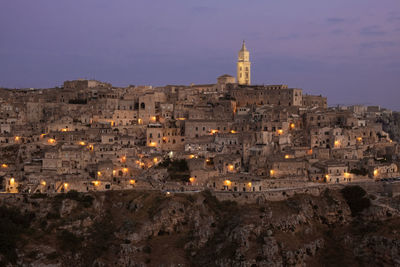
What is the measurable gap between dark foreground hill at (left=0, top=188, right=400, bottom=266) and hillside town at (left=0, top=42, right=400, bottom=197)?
2.65 metres

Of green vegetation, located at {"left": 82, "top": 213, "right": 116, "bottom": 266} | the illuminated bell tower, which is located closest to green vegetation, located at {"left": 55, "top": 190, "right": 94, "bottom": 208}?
green vegetation, located at {"left": 82, "top": 213, "right": 116, "bottom": 266}

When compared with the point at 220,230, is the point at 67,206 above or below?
above

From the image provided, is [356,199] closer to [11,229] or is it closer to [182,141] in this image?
[182,141]

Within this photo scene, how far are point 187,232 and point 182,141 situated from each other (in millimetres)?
19179

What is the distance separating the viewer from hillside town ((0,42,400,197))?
59125 mm

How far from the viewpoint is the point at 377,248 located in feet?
174

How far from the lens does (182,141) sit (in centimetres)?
7200

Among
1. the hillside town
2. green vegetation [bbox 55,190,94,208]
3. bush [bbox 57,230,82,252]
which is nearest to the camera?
bush [bbox 57,230,82,252]

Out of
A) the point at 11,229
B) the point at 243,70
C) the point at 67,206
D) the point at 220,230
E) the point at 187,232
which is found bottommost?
the point at 187,232

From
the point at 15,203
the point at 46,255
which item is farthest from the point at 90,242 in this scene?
the point at 15,203

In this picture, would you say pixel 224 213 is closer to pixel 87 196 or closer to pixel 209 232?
pixel 209 232

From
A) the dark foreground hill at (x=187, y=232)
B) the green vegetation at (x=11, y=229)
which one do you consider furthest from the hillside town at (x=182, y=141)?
the green vegetation at (x=11, y=229)

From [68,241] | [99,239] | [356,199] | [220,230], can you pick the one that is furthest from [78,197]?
[356,199]

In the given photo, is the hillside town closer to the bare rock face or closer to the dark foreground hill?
the bare rock face
